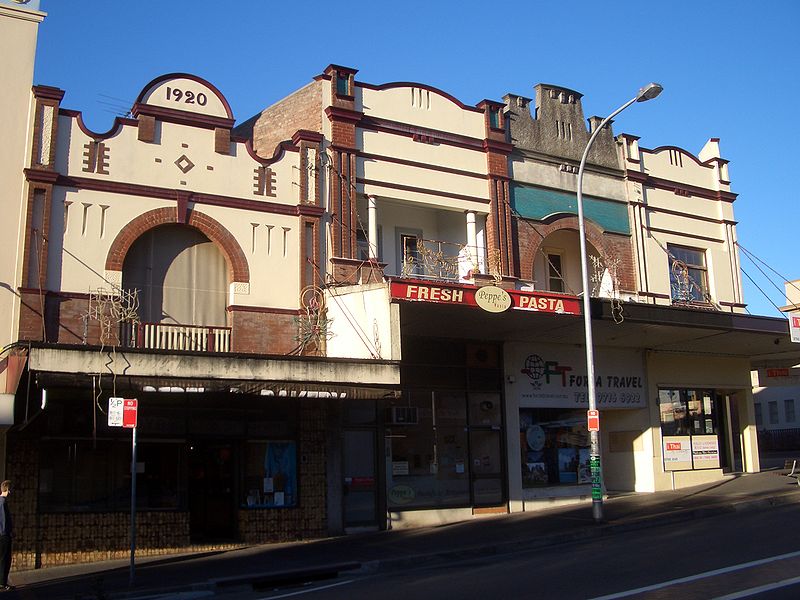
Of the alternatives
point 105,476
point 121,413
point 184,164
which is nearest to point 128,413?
point 121,413

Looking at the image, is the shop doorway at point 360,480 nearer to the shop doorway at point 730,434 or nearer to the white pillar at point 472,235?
the white pillar at point 472,235

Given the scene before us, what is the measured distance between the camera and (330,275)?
19562 millimetres

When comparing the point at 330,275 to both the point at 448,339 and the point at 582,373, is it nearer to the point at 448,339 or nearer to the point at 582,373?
the point at 448,339

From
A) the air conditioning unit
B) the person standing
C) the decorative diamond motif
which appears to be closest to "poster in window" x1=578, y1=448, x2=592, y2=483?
the air conditioning unit

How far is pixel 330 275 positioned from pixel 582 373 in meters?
8.12

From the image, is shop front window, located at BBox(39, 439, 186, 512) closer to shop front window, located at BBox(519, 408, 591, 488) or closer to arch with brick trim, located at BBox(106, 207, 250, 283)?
arch with brick trim, located at BBox(106, 207, 250, 283)

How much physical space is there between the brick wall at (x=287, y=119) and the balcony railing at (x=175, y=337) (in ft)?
18.1

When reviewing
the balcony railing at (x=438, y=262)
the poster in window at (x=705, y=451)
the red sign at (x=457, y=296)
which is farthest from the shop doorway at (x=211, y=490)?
the poster in window at (x=705, y=451)

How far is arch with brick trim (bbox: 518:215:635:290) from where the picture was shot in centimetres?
2272

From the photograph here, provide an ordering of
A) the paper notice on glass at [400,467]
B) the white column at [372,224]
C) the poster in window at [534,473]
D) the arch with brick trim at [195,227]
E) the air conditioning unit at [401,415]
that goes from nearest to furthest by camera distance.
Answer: the arch with brick trim at [195,227] → the paper notice on glass at [400,467] → the air conditioning unit at [401,415] → the white column at [372,224] → the poster in window at [534,473]

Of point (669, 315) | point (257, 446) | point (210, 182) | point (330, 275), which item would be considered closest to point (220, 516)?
point (257, 446)

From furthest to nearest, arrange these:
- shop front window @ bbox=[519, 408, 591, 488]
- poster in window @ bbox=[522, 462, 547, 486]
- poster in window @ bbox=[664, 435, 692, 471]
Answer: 1. poster in window @ bbox=[664, 435, 692, 471]
2. shop front window @ bbox=[519, 408, 591, 488]
3. poster in window @ bbox=[522, 462, 547, 486]

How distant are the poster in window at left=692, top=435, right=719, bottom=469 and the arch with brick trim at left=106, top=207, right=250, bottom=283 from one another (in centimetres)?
1467

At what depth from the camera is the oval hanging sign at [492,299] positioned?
17.7m
